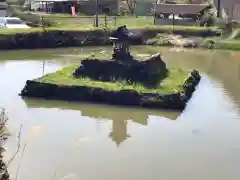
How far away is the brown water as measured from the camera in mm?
11219

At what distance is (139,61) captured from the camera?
18094mm

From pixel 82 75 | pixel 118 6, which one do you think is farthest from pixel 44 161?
pixel 118 6

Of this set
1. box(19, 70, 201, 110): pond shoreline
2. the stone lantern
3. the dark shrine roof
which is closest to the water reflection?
box(19, 70, 201, 110): pond shoreline

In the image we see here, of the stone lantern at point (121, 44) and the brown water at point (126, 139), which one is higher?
the stone lantern at point (121, 44)

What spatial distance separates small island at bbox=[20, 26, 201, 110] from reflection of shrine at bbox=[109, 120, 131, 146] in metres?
1.42

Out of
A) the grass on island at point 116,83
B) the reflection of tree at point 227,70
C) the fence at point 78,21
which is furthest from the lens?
the fence at point 78,21

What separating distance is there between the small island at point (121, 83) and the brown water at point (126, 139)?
36cm

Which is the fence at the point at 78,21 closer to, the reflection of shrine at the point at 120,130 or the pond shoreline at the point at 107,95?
the pond shoreline at the point at 107,95

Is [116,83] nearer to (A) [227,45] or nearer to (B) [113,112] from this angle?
(B) [113,112]

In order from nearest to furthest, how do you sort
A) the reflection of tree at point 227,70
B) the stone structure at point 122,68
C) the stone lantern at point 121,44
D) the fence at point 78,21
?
the stone structure at point 122,68
the stone lantern at point 121,44
the reflection of tree at point 227,70
the fence at point 78,21

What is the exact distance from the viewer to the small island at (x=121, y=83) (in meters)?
16.0

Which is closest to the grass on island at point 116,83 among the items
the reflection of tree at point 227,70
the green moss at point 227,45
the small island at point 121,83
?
the small island at point 121,83

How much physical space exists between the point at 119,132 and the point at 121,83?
3.54m

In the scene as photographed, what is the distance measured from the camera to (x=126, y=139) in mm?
13227
